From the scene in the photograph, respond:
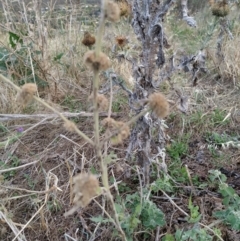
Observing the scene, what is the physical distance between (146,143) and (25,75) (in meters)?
0.99

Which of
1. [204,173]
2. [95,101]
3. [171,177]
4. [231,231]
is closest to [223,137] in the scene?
[204,173]

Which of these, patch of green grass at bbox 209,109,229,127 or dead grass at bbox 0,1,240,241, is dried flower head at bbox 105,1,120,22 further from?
patch of green grass at bbox 209,109,229,127

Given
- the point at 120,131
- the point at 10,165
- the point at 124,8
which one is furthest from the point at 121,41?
the point at 120,131

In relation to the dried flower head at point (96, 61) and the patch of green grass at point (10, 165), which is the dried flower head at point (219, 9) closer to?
the patch of green grass at point (10, 165)

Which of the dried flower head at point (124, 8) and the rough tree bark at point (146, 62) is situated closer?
the rough tree bark at point (146, 62)

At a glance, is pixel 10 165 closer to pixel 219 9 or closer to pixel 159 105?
pixel 219 9

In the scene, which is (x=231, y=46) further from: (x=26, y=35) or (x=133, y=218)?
(x=133, y=218)

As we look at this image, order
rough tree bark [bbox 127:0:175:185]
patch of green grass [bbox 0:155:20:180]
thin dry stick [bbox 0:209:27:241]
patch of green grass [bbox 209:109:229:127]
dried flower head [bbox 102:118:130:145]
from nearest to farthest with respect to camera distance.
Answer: dried flower head [bbox 102:118:130:145] < thin dry stick [bbox 0:209:27:241] < rough tree bark [bbox 127:0:175:185] < patch of green grass [bbox 0:155:20:180] < patch of green grass [bbox 209:109:229:127]

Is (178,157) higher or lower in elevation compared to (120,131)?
lower

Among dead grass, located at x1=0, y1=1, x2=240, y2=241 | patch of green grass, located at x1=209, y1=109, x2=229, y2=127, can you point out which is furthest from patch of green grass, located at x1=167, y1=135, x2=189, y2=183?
patch of green grass, located at x1=209, y1=109, x2=229, y2=127

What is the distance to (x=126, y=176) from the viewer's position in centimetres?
148

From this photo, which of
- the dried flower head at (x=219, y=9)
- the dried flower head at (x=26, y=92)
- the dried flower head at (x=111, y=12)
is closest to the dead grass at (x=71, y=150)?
the dried flower head at (x=219, y=9)

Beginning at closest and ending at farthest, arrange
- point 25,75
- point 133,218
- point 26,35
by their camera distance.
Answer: point 133,218 < point 25,75 < point 26,35

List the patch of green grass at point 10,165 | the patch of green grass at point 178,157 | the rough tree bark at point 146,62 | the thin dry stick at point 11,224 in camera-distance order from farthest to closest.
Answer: the patch of green grass at point 10,165, the patch of green grass at point 178,157, the rough tree bark at point 146,62, the thin dry stick at point 11,224
